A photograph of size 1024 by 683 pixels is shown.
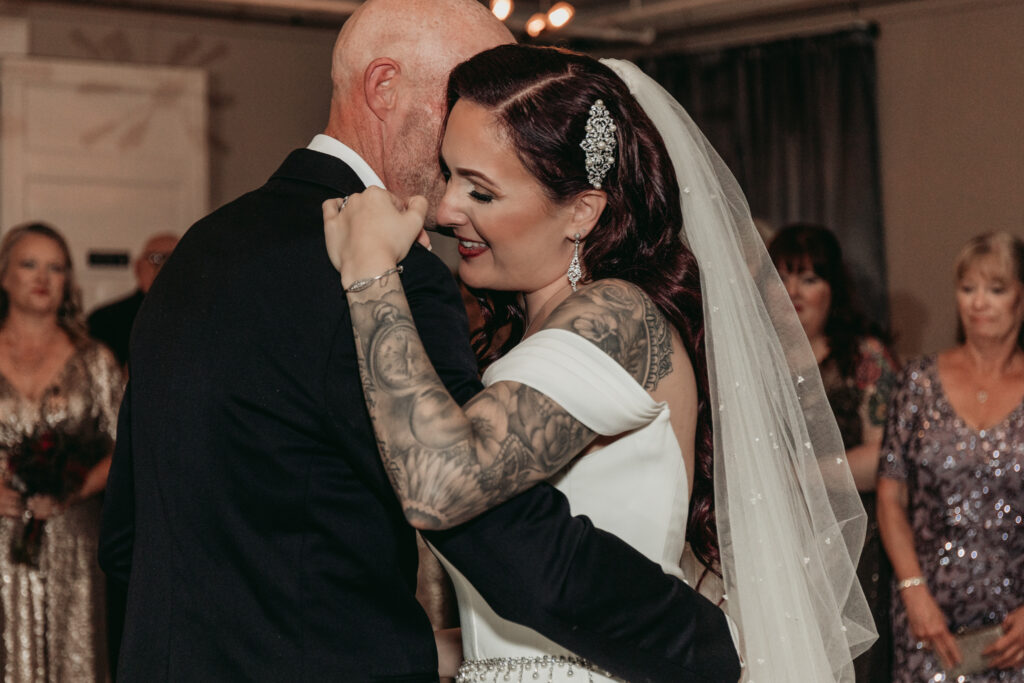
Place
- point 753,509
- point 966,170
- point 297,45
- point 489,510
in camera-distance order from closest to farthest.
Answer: point 489,510
point 753,509
point 966,170
point 297,45

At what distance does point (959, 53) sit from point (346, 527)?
6664 millimetres

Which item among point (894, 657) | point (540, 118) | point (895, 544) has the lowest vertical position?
point (894, 657)

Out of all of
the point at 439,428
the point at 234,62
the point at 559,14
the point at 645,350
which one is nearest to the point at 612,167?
the point at 645,350

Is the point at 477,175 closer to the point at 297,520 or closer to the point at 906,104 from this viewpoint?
the point at 297,520

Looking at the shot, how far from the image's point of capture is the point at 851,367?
15.0ft

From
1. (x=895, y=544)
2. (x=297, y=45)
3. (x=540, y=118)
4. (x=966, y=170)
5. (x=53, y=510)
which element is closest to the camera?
(x=540, y=118)

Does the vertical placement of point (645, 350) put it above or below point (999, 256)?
below

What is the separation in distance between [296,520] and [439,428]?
0.77 ft

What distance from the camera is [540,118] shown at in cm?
179

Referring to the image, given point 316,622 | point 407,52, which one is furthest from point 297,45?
point 316,622

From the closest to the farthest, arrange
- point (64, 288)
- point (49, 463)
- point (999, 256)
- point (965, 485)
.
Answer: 1. point (965, 485)
2. point (999, 256)
3. point (49, 463)
4. point (64, 288)

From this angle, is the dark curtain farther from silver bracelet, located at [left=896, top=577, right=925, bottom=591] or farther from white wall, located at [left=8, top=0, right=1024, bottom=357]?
silver bracelet, located at [left=896, top=577, right=925, bottom=591]

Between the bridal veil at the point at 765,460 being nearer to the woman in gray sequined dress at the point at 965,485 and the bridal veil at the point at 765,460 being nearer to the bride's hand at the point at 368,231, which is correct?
the bride's hand at the point at 368,231

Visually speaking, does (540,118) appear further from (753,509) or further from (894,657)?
(894,657)
